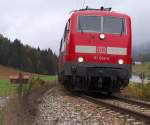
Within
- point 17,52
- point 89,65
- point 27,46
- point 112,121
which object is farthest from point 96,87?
point 27,46

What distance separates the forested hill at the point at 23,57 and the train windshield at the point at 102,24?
8180 centimetres

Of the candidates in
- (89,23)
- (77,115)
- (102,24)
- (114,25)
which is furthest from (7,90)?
(77,115)

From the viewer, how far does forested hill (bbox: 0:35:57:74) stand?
4085 inches

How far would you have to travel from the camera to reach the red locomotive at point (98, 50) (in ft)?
64.3

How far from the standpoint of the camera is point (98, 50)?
64.6ft

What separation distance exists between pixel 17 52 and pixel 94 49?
88.7 m

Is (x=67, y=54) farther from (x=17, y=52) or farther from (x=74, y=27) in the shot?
(x=17, y=52)

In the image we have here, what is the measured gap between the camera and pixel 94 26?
796 inches

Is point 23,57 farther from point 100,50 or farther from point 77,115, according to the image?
point 77,115

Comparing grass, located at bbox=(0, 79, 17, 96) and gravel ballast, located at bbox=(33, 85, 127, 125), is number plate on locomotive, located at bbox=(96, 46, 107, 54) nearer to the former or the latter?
gravel ballast, located at bbox=(33, 85, 127, 125)

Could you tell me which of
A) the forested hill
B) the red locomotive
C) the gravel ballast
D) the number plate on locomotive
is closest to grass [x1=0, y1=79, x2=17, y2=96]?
the red locomotive

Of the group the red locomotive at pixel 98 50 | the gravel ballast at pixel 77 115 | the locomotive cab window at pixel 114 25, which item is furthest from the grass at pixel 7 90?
the gravel ballast at pixel 77 115

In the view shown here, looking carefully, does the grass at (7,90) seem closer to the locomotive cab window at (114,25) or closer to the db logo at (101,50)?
the locomotive cab window at (114,25)

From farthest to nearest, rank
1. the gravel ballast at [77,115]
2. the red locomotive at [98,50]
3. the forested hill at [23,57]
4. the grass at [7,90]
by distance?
1. the forested hill at [23,57]
2. the grass at [7,90]
3. the red locomotive at [98,50]
4. the gravel ballast at [77,115]
